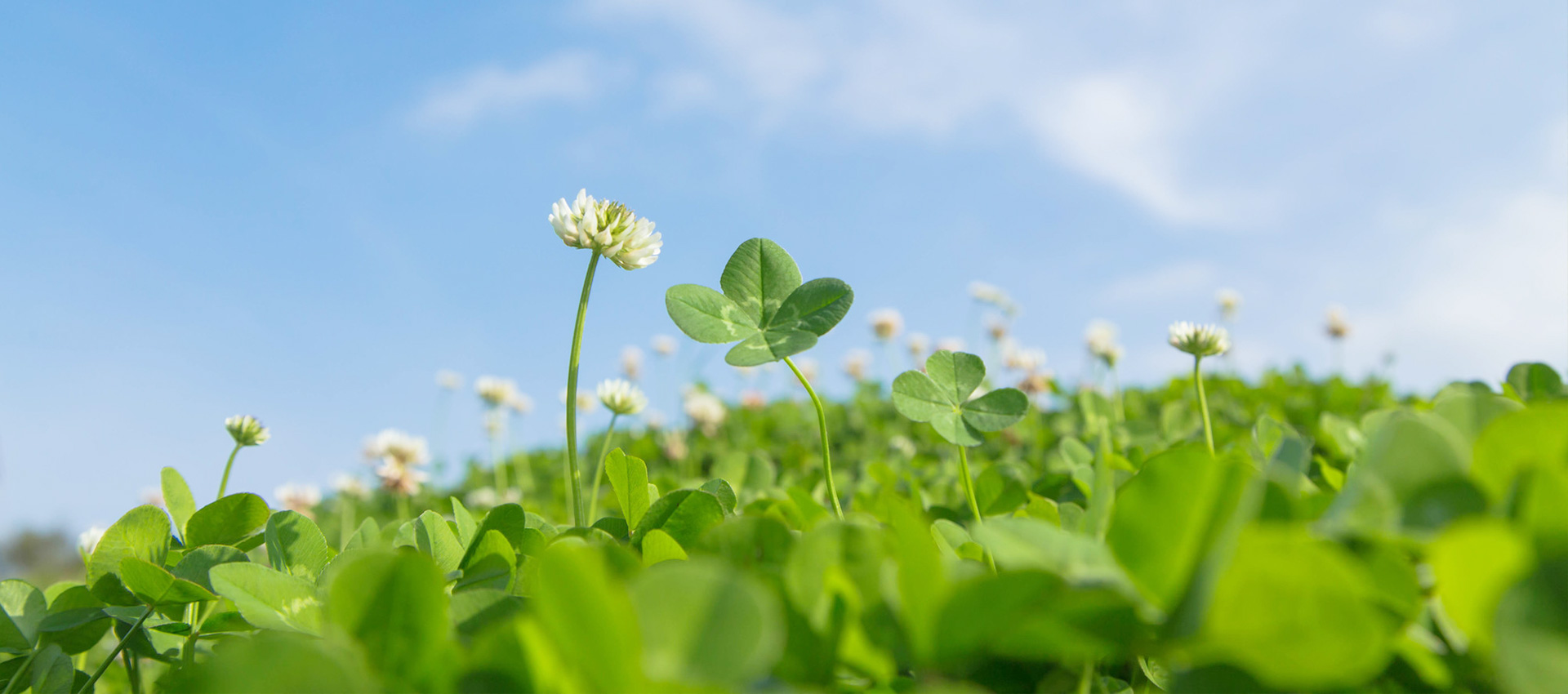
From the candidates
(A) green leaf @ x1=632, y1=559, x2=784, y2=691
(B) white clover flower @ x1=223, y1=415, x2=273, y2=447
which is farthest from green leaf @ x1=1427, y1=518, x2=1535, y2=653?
(B) white clover flower @ x1=223, y1=415, x2=273, y2=447

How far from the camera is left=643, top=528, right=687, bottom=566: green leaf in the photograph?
0.72 metres

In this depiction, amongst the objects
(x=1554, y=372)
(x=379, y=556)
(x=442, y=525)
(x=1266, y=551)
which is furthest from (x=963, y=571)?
(x=1554, y=372)

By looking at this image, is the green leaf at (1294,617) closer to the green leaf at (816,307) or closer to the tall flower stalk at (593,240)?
the green leaf at (816,307)

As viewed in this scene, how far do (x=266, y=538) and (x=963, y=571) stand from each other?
751 mm

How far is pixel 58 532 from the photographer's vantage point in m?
22.1

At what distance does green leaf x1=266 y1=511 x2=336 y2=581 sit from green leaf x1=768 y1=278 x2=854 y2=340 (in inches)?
22.4

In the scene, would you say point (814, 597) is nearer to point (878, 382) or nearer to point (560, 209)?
point (560, 209)

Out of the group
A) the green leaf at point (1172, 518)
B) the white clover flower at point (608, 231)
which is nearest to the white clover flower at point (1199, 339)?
the white clover flower at point (608, 231)

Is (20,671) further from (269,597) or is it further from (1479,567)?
(1479,567)

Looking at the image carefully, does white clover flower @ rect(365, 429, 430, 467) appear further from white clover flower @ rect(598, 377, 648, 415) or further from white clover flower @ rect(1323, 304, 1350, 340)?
white clover flower @ rect(1323, 304, 1350, 340)

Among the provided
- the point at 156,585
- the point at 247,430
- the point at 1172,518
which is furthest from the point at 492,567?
the point at 247,430

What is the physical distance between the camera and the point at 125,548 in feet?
3.12

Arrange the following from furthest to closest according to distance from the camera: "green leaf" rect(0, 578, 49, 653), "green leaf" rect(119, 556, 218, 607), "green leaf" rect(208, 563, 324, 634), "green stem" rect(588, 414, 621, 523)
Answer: "green stem" rect(588, 414, 621, 523)
"green leaf" rect(0, 578, 49, 653)
"green leaf" rect(119, 556, 218, 607)
"green leaf" rect(208, 563, 324, 634)

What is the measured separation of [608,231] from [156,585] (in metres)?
0.62
